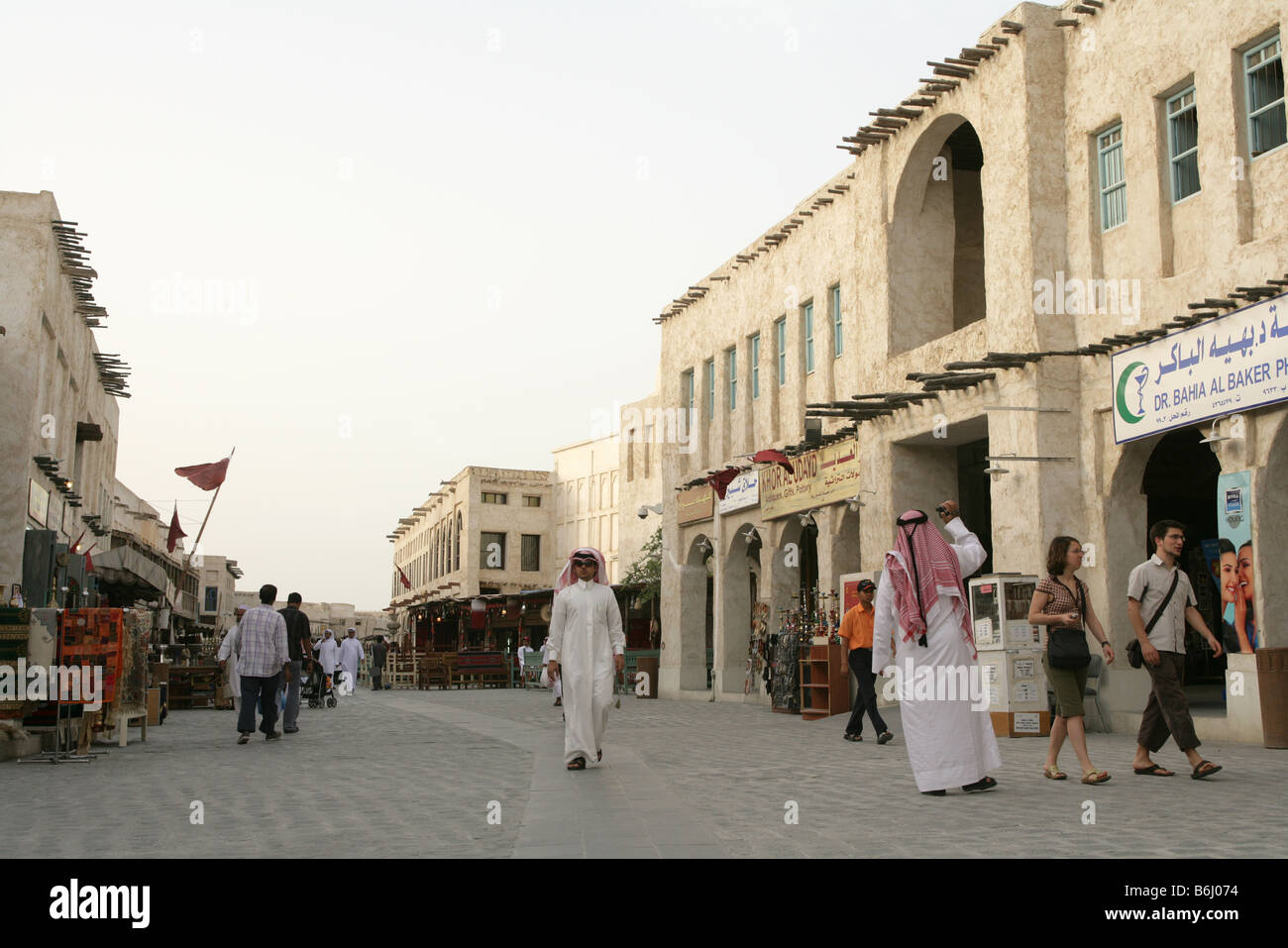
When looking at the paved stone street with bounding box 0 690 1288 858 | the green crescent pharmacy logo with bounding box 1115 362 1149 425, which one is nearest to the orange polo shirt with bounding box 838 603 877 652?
the paved stone street with bounding box 0 690 1288 858

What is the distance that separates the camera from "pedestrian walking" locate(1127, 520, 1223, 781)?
923 centimetres

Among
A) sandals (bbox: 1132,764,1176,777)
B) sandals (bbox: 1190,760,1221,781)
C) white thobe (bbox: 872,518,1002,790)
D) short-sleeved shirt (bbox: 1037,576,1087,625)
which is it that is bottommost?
sandals (bbox: 1132,764,1176,777)

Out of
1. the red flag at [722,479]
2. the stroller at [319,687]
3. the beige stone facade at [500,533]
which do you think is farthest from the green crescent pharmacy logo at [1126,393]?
the beige stone facade at [500,533]

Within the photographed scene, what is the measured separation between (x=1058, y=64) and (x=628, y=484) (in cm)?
3739

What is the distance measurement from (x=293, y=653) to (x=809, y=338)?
479 inches

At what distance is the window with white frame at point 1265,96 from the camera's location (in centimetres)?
1389

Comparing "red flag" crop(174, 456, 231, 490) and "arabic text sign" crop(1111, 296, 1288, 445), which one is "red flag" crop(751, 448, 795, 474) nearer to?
"arabic text sign" crop(1111, 296, 1288, 445)

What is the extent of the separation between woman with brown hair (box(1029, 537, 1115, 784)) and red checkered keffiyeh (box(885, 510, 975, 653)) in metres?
0.75

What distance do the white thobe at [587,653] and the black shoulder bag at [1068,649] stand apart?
11.7 feet

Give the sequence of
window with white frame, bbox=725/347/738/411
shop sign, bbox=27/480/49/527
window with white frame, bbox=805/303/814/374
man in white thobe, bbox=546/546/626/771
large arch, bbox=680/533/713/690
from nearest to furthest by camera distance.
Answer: man in white thobe, bbox=546/546/626/771
shop sign, bbox=27/480/49/527
window with white frame, bbox=805/303/814/374
window with white frame, bbox=725/347/738/411
large arch, bbox=680/533/713/690

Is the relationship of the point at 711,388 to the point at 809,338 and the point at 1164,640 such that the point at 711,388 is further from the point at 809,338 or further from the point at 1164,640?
the point at 1164,640

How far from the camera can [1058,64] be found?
1720 centimetres

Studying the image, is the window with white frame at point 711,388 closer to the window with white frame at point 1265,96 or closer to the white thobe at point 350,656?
the white thobe at point 350,656

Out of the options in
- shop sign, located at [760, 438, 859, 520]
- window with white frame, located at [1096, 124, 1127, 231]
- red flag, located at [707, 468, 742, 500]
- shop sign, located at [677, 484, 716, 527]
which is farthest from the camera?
shop sign, located at [677, 484, 716, 527]
